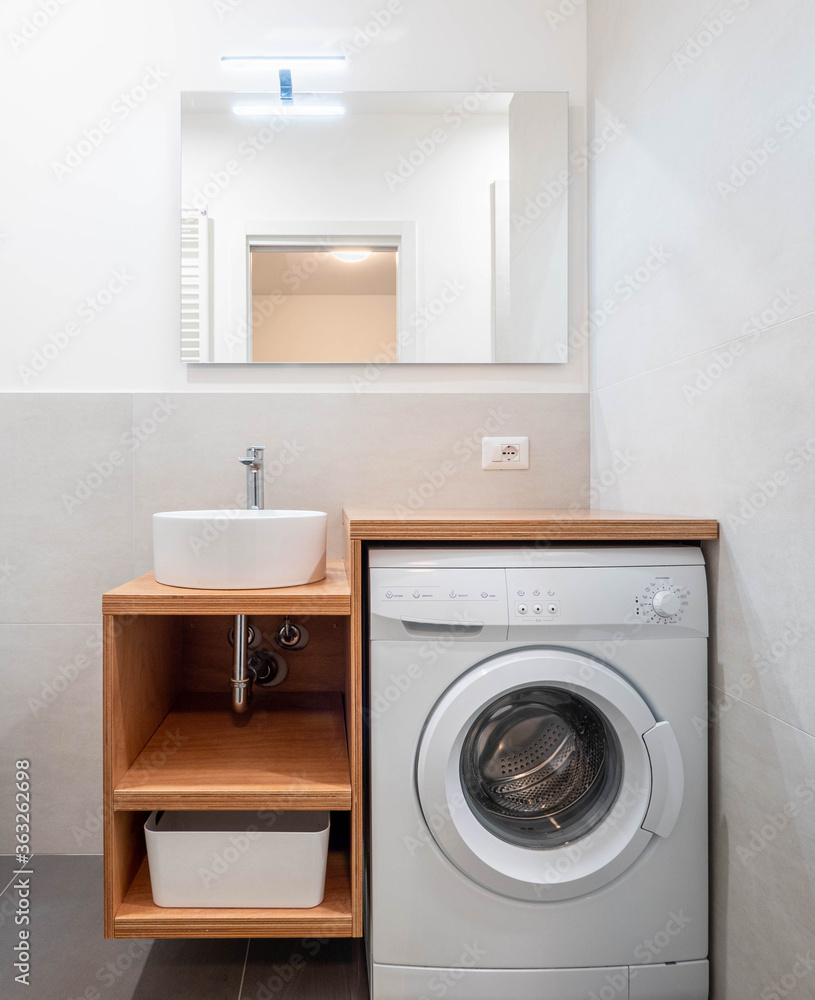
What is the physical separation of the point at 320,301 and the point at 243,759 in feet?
3.69

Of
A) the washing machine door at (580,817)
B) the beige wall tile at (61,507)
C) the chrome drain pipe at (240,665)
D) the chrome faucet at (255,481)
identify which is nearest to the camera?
the washing machine door at (580,817)

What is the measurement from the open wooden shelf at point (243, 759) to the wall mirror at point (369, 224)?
0.90 metres

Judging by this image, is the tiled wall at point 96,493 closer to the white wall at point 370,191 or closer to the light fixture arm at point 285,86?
the white wall at point 370,191

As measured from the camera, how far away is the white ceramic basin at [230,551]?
1205mm

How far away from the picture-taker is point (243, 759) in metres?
1.30

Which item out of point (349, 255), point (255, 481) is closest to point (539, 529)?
point (255, 481)

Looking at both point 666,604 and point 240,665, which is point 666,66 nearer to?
point 666,604

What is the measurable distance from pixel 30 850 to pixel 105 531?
Answer: 2.80 feet

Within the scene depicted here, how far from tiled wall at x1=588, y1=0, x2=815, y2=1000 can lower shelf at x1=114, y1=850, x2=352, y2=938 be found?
0.71 m

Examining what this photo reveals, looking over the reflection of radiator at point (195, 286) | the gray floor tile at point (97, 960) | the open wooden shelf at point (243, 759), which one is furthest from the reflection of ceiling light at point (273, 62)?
the gray floor tile at point (97, 960)

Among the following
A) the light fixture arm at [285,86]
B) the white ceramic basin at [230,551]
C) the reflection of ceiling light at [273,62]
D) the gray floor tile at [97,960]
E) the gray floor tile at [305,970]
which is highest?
the reflection of ceiling light at [273,62]

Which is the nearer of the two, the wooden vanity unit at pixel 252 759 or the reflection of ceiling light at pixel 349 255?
the wooden vanity unit at pixel 252 759

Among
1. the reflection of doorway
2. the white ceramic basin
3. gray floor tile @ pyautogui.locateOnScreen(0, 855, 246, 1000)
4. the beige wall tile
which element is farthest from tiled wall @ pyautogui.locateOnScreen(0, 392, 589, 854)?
the white ceramic basin

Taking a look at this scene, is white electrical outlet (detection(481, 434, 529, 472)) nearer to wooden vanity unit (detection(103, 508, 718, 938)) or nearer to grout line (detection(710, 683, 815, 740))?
wooden vanity unit (detection(103, 508, 718, 938))
